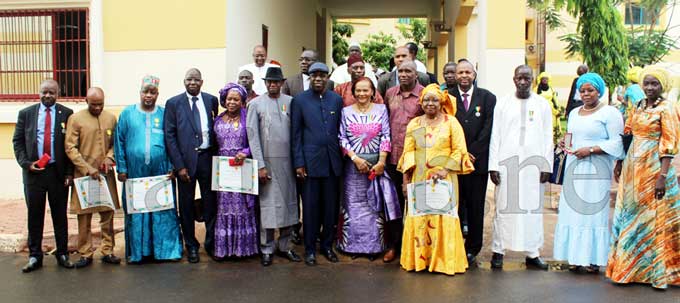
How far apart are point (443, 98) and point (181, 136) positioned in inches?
103

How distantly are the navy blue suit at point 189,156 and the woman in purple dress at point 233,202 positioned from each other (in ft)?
0.43

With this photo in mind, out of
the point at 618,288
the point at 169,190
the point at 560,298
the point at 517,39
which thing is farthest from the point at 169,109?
the point at 517,39

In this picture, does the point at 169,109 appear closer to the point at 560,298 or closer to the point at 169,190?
the point at 169,190

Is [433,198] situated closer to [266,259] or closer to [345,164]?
[345,164]

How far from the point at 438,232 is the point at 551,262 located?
136 centimetres

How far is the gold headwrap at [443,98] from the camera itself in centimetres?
554

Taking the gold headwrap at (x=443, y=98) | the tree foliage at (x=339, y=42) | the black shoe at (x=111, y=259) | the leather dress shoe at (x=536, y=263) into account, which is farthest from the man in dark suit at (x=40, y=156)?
the tree foliage at (x=339, y=42)

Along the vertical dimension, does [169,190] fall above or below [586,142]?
below

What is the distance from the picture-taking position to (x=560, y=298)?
4910 mm

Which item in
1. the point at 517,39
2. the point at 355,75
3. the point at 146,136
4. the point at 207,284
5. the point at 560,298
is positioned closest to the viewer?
the point at 560,298

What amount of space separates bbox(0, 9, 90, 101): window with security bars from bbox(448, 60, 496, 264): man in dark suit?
5866 mm

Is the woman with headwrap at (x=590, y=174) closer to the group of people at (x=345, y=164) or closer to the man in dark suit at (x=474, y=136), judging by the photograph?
the group of people at (x=345, y=164)

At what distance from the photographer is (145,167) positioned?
5.95 meters

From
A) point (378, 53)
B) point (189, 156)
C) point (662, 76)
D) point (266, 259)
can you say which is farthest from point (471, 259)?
point (378, 53)
